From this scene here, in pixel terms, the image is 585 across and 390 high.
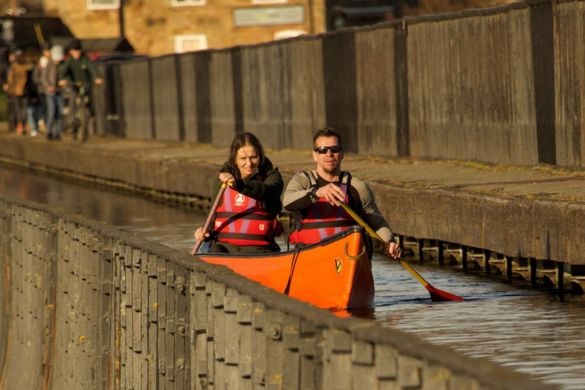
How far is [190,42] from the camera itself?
84375 mm

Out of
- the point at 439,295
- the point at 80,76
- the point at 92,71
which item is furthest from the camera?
the point at 92,71

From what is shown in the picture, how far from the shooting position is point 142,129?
145ft

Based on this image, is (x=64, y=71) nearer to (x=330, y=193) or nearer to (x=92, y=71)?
(x=92, y=71)

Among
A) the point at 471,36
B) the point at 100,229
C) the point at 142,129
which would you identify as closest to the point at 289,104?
the point at 471,36

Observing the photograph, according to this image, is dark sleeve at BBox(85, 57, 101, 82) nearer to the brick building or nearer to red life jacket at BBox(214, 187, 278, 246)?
red life jacket at BBox(214, 187, 278, 246)

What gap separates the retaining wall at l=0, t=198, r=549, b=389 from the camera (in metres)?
6.29

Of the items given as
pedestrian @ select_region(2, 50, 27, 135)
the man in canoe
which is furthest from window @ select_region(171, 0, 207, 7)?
the man in canoe

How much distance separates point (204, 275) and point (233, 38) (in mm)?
76101

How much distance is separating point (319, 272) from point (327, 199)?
51 centimetres

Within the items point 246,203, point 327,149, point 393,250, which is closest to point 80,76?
point 246,203

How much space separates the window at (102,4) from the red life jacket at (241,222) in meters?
71.4

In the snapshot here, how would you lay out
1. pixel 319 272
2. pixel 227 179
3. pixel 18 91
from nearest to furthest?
pixel 319 272
pixel 227 179
pixel 18 91

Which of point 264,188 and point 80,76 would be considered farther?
point 80,76

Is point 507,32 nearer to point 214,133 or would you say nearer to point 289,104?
point 289,104
